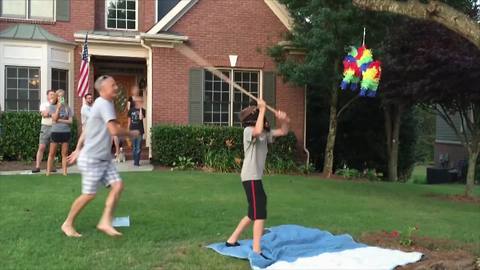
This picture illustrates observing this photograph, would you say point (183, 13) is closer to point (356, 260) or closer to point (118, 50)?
point (118, 50)

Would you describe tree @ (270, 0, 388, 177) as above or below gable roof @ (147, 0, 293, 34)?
below

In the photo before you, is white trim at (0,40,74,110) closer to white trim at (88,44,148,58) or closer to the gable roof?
white trim at (88,44,148,58)

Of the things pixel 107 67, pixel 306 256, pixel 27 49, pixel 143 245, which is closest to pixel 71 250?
pixel 143 245

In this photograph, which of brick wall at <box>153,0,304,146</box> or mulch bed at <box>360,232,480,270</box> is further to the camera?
brick wall at <box>153,0,304,146</box>

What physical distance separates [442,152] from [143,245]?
2574 centimetres

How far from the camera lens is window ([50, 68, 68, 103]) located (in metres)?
16.6

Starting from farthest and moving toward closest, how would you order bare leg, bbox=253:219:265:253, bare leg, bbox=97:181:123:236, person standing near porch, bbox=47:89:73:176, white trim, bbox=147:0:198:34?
white trim, bbox=147:0:198:34 → person standing near porch, bbox=47:89:73:176 → bare leg, bbox=97:181:123:236 → bare leg, bbox=253:219:265:253

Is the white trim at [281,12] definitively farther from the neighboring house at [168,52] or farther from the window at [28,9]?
the window at [28,9]

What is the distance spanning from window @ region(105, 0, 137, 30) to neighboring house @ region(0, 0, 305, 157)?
501 millimetres

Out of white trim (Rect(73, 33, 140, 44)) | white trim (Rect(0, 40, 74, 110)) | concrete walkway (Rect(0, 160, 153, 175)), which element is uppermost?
white trim (Rect(73, 33, 140, 44))

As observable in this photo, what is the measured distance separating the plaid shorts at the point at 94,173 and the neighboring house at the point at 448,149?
2221cm

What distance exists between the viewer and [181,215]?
7695mm

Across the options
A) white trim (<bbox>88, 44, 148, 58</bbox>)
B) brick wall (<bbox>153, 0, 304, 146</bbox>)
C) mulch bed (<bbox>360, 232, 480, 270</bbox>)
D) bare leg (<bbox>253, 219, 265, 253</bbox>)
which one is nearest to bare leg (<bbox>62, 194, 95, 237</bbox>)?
bare leg (<bbox>253, 219, 265, 253</bbox>)

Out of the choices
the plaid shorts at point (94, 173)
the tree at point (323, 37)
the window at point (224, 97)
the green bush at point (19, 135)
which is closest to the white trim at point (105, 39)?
the window at point (224, 97)
